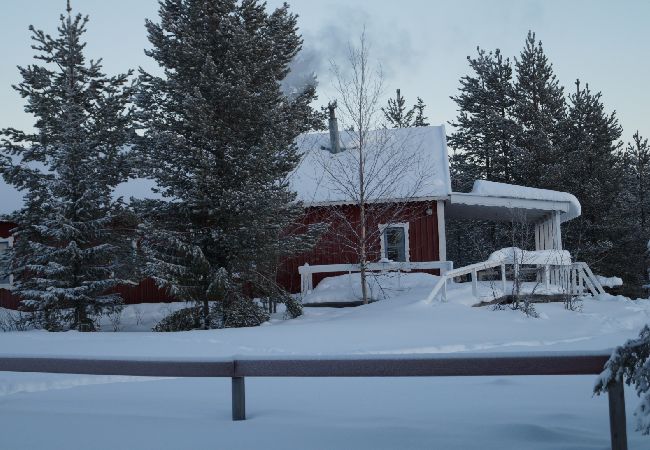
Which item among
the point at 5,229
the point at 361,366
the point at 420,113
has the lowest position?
the point at 361,366

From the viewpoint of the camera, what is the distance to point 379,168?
18875mm

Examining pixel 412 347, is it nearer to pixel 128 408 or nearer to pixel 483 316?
pixel 483 316

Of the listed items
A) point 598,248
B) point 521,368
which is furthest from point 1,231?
point 598,248

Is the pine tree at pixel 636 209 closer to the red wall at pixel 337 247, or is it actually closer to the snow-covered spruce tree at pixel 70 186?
the red wall at pixel 337 247

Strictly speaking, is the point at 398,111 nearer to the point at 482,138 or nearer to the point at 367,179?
the point at 482,138

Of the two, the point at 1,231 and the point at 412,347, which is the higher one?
the point at 1,231

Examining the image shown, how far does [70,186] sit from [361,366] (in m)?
12.1

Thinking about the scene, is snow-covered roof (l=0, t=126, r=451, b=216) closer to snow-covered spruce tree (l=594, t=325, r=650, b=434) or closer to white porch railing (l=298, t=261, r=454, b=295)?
white porch railing (l=298, t=261, r=454, b=295)

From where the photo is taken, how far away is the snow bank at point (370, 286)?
17.4 meters

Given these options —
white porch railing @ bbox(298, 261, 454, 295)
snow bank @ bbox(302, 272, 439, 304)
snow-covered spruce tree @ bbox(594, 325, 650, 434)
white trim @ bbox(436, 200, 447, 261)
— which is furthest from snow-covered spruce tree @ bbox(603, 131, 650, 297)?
snow-covered spruce tree @ bbox(594, 325, 650, 434)

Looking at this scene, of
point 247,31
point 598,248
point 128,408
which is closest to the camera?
point 128,408

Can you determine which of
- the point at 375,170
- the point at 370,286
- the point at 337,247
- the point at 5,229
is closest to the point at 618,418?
the point at 370,286

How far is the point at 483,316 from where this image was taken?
13055 millimetres

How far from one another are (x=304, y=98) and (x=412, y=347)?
8.76 metres
